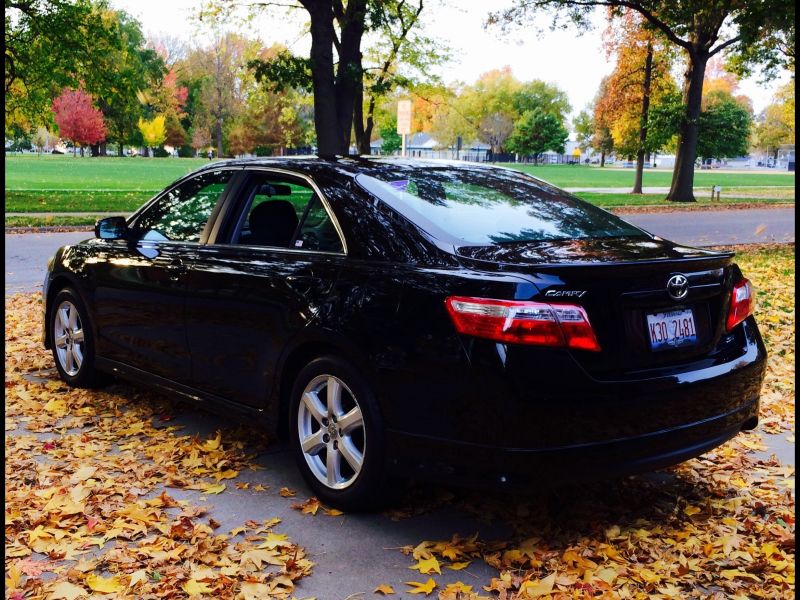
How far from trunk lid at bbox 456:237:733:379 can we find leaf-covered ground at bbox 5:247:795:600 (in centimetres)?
82

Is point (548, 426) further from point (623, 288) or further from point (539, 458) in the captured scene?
point (623, 288)

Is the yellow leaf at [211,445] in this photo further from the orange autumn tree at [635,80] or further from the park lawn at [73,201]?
the orange autumn tree at [635,80]

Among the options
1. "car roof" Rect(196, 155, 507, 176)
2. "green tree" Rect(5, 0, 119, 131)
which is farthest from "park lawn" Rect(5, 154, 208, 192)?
"car roof" Rect(196, 155, 507, 176)

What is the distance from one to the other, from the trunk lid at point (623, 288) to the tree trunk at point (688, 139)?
3193 cm

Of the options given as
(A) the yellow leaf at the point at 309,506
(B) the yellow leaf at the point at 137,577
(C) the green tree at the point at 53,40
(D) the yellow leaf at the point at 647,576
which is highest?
(C) the green tree at the point at 53,40

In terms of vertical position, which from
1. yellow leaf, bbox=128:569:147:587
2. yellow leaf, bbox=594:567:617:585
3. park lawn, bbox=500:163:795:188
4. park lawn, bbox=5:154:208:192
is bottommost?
park lawn, bbox=500:163:795:188

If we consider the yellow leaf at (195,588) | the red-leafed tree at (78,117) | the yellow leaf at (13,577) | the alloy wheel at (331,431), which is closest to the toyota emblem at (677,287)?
the alloy wheel at (331,431)

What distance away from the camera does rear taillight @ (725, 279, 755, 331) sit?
4180mm

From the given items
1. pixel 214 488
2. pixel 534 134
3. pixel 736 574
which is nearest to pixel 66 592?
pixel 214 488

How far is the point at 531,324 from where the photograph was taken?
3.48 m

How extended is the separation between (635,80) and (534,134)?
95613mm

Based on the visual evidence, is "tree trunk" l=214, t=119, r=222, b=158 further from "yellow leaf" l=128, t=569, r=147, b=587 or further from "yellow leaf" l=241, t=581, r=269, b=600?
"yellow leaf" l=241, t=581, r=269, b=600

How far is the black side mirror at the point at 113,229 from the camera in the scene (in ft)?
18.8

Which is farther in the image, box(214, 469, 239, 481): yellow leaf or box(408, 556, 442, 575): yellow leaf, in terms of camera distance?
box(214, 469, 239, 481): yellow leaf
